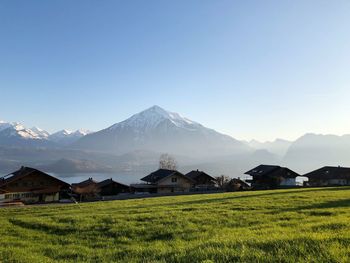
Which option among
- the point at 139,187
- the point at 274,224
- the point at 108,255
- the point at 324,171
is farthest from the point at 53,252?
the point at 324,171

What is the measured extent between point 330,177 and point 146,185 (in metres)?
53.2

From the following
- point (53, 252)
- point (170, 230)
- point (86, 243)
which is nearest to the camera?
point (53, 252)

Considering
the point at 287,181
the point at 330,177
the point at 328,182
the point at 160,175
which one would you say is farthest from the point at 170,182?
the point at 330,177

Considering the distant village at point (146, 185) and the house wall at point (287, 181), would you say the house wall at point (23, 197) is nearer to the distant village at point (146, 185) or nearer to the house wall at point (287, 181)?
the distant village at point (146, 185)

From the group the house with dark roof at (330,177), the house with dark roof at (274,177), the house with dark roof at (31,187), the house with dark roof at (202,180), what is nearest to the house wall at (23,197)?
the house with dark roof at (31,187)

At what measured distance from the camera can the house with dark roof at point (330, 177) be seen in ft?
310

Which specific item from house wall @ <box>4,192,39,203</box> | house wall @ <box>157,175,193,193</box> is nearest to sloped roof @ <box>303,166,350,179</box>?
house wall @ <box>157,175,193,193</box>

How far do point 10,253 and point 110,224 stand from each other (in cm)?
563

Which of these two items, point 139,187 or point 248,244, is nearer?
point 248,244

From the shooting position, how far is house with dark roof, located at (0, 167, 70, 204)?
228ft

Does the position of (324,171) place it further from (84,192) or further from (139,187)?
(84,192)

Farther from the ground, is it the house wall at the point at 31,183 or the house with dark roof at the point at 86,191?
the house wall at the point at 31,183

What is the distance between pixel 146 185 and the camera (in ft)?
308

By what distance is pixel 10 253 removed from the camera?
1191 centimetres
